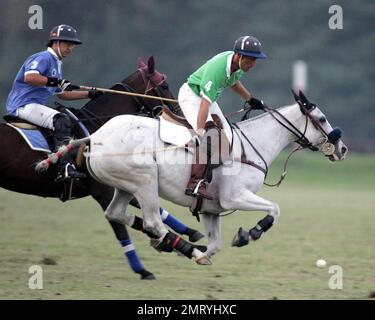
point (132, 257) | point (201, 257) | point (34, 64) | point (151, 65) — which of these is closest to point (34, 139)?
point (34, 64)

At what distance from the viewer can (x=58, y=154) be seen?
29.3ft

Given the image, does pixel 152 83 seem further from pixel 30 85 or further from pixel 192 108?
pixel 192 108

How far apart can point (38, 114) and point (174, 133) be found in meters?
1.70

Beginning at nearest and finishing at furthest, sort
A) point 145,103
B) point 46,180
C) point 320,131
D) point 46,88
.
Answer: point 320,131, point 46,180, point 46,88, point 145,103

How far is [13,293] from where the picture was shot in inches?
323

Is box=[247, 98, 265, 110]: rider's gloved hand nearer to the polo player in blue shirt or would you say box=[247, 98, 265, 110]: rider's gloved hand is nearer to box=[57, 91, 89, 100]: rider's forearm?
the polo player in blue shirt

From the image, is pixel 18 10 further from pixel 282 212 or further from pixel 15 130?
pixel 15 130

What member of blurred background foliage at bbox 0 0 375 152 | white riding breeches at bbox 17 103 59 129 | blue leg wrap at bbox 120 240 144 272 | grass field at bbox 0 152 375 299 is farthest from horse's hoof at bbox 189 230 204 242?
blurred background foliage at bbox 0 0 375 152

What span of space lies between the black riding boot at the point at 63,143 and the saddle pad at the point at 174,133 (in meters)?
1.06

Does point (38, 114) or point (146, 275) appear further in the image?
point (38, 114)

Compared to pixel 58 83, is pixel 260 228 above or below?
below

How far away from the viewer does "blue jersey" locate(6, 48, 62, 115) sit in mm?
9562

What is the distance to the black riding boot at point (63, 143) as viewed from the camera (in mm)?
9227
